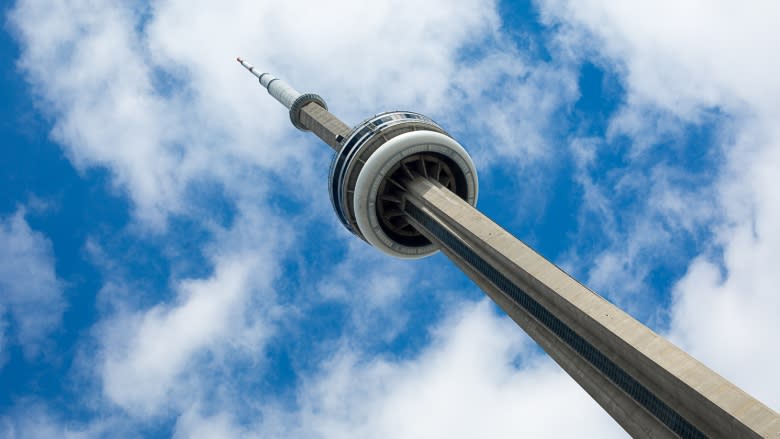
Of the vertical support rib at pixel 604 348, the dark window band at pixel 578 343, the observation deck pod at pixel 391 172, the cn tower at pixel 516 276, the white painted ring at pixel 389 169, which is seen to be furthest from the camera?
the observation deck pod at pixel 391 172

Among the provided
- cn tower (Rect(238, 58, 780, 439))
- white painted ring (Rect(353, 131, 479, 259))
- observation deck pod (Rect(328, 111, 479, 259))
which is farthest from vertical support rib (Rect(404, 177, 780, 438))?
observation deck pod (Rect(328, 111, 479, 259))

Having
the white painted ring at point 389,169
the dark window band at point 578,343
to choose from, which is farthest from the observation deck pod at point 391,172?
the dark window band at point 578,343

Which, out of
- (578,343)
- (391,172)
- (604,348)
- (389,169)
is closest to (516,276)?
(578,343)

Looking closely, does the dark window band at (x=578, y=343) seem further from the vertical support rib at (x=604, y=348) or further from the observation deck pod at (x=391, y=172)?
the observation deck pod at (x=391, y=172)

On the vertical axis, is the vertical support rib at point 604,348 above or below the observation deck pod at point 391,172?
below

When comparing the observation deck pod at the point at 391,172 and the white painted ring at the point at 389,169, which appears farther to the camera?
the observation deck pod at the point at 391,172

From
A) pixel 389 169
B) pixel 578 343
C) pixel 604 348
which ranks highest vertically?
Answer: pixel 389 169

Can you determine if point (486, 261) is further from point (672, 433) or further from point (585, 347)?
point (672, 433)

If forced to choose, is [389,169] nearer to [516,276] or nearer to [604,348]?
[516,276]
